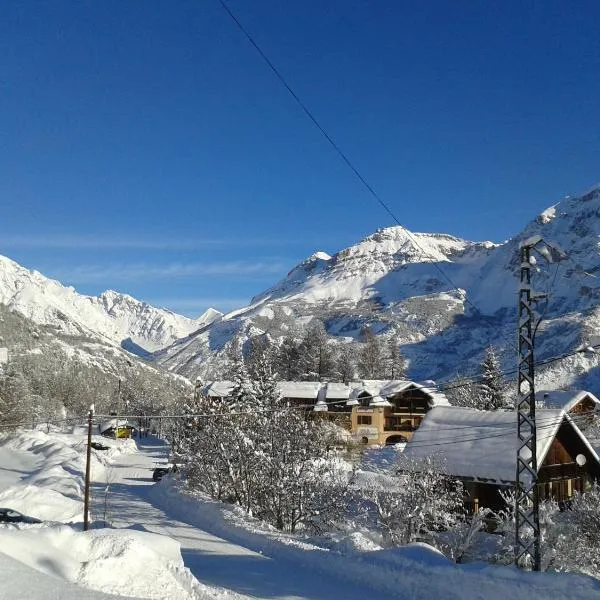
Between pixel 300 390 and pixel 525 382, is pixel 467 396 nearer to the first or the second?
pixel 300 390

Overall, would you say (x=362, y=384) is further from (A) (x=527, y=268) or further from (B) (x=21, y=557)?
(B) (x=21, y=557)

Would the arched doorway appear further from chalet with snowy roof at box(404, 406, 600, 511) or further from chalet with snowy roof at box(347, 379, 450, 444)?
chalet with snowy roof at box(404, 406, 600, 511)

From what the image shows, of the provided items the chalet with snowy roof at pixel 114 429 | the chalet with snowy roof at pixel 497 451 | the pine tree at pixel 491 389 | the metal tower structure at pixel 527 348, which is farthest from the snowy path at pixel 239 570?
the chalet with snowy roof at pixel 114 429

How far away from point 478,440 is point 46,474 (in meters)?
34.9

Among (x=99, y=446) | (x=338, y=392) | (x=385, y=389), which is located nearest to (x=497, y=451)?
(x=385, y=389)

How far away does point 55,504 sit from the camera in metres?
35.5

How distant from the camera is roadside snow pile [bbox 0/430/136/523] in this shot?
34.5 metres

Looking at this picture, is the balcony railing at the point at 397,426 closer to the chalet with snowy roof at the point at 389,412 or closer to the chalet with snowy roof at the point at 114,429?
the chalet with snowy roof at the point at 389,412

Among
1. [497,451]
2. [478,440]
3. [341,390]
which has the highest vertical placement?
[341,390]

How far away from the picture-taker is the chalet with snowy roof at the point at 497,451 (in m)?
34.3

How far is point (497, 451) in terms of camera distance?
34906 mm

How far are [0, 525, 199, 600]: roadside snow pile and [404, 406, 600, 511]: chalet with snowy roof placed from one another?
22037 mm

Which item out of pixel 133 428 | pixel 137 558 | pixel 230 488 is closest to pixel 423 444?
pixel 230 488

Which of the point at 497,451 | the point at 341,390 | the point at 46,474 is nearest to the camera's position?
the point at 497,451
